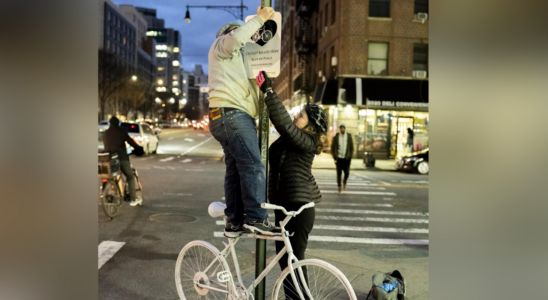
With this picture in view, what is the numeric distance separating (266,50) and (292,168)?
37.6 inches

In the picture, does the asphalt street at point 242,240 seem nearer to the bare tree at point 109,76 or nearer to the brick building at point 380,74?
the brick building at point 380,74

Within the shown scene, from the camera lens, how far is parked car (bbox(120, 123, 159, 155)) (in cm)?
2430

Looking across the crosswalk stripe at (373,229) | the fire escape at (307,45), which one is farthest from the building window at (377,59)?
the crosswalk stripe at (373,229)

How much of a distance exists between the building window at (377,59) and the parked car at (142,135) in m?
13.5

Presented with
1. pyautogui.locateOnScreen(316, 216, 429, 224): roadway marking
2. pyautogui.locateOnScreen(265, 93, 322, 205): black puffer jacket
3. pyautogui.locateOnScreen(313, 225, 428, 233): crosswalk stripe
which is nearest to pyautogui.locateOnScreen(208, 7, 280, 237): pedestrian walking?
pyautogui.locateOnScreen(265, 93, 322, 205): black puffer jacket

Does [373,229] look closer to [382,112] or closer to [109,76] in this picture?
[382,112]

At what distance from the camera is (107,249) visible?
652cm

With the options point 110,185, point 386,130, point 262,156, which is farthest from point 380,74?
point 262,156

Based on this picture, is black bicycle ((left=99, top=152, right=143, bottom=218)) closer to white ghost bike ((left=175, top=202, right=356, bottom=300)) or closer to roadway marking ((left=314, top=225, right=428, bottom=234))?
roadway marking ((left=314, top=225, right=428, bottom=234))

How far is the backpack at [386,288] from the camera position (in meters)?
4.29
